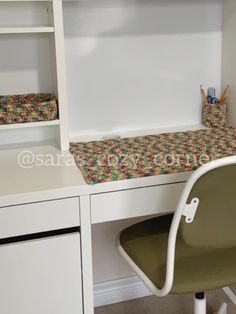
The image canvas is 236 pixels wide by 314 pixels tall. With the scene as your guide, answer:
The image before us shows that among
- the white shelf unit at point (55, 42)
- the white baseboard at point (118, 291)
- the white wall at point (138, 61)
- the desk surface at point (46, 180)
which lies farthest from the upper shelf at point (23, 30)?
the white baseboard at point (118, 291)

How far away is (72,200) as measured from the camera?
1.42 m

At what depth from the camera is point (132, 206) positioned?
1488 millimetres

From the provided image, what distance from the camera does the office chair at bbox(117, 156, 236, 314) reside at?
4.18 ft

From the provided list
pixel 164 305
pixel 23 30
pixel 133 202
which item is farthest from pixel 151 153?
pixel 164 305

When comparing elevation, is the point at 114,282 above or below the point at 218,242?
below

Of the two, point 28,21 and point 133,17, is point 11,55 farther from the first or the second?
point 133,17

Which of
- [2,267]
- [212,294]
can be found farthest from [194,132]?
[2,267]

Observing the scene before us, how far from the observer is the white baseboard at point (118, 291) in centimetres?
217

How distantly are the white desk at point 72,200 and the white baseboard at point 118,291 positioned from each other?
627 mm

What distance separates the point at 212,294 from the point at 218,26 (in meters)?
1.20

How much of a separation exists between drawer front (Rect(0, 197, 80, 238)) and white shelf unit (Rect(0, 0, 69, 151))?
0.39 meters

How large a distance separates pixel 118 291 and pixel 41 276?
2.64 feet

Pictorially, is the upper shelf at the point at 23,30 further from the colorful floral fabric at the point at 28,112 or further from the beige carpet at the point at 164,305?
the beige carpet at the point at 164,305

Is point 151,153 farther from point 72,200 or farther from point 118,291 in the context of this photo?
point 118,291
